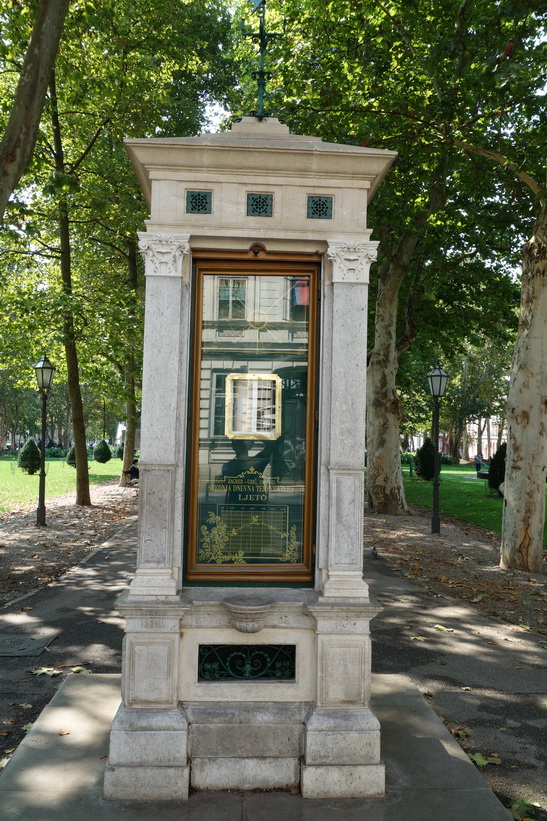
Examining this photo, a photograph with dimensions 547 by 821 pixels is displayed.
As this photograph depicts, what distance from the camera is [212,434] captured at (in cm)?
450

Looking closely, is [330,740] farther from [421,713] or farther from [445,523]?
[445,523]

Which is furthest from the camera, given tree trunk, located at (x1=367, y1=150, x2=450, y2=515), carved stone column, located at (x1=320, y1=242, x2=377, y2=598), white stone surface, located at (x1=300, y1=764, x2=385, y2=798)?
tree trunk, located at (x1=367, y1=150, x2=450, y2=515)

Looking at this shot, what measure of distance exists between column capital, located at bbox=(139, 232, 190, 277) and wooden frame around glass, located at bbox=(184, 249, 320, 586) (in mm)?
192

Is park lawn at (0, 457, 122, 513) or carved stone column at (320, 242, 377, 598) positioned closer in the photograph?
carved stone column at (320, 242, 377, 598)

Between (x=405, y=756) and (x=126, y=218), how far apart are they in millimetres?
17847

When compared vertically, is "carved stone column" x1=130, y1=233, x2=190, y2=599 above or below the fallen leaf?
above

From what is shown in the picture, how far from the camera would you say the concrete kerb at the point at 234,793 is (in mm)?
3730

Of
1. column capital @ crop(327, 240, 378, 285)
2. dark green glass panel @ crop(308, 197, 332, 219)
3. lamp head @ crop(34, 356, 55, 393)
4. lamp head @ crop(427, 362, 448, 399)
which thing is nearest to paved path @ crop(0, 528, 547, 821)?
column capital @ crop(327, 240, 378, 285)

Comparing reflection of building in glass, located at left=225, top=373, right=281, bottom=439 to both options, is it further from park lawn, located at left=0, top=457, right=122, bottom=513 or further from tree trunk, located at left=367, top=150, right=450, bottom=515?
park lawn, located at left=0, top=457, right=122, bottom=513

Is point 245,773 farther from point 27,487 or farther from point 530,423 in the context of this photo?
point 27,487

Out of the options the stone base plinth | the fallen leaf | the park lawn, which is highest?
the stone base plinth

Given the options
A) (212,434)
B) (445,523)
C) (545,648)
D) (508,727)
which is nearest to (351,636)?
(212,434)

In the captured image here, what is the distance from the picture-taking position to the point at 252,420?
4.52 metres

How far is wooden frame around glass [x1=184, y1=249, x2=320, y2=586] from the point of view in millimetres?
4418
